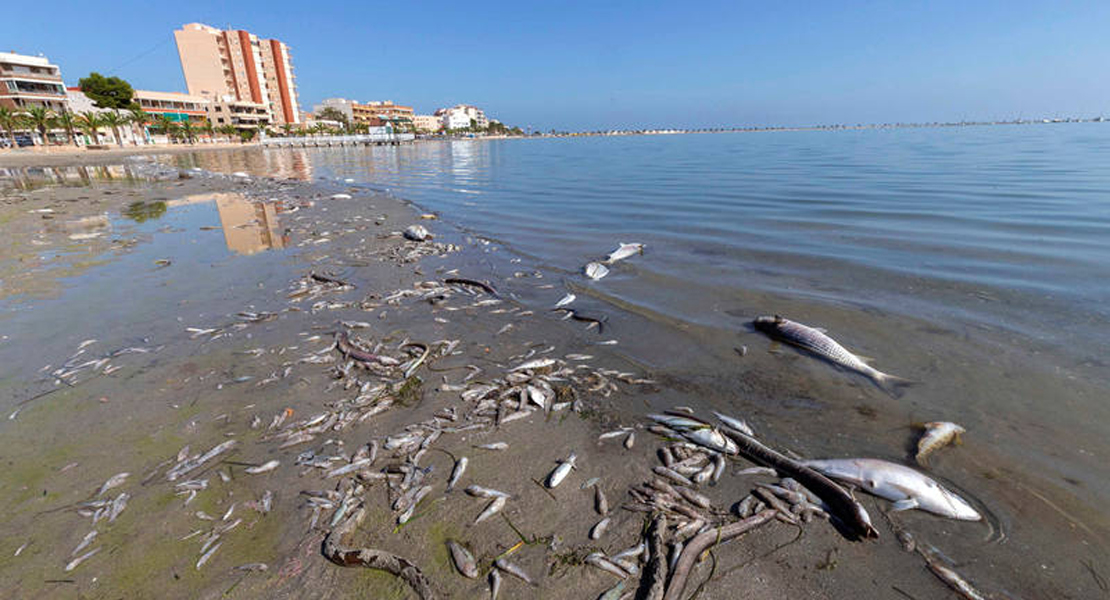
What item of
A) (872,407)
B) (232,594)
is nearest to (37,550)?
(232,594)

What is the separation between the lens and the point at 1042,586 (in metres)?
3.26

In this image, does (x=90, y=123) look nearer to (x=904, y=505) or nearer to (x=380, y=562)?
(x=380, y=562)

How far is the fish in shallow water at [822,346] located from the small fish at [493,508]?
523 cm

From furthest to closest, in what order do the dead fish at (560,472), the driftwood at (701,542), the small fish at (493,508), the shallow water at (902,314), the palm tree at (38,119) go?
the palm tree at (38,119), the shallow water at (902,314), the dead fish at (560,472), the small fish at (493,508), the driftwood at (701,542)

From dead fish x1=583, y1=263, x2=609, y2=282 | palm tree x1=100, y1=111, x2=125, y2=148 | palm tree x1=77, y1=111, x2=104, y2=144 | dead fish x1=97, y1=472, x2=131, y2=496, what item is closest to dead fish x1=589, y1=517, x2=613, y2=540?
dead fish x1=97, y1=472, x2=131, y2=496

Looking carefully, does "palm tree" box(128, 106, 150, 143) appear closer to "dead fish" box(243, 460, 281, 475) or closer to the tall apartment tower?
the tall apartment tower

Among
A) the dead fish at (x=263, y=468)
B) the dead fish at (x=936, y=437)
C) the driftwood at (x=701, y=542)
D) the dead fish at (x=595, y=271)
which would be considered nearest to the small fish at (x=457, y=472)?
the dead fish at (x=263, y=468)

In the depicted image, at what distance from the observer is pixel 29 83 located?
78.7 meters

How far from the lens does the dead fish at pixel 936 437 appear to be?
15.1 feet

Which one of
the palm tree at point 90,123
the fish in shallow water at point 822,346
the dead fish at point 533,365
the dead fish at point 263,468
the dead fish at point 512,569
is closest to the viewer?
the dead fish at point 512,569

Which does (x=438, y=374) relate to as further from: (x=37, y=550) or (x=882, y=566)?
(x=882, y=566)

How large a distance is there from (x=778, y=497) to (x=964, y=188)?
81.6 feet

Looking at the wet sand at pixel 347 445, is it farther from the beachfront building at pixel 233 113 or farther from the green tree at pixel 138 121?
the beachfront building at pixel 233 113

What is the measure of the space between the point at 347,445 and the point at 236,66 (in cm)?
16606
